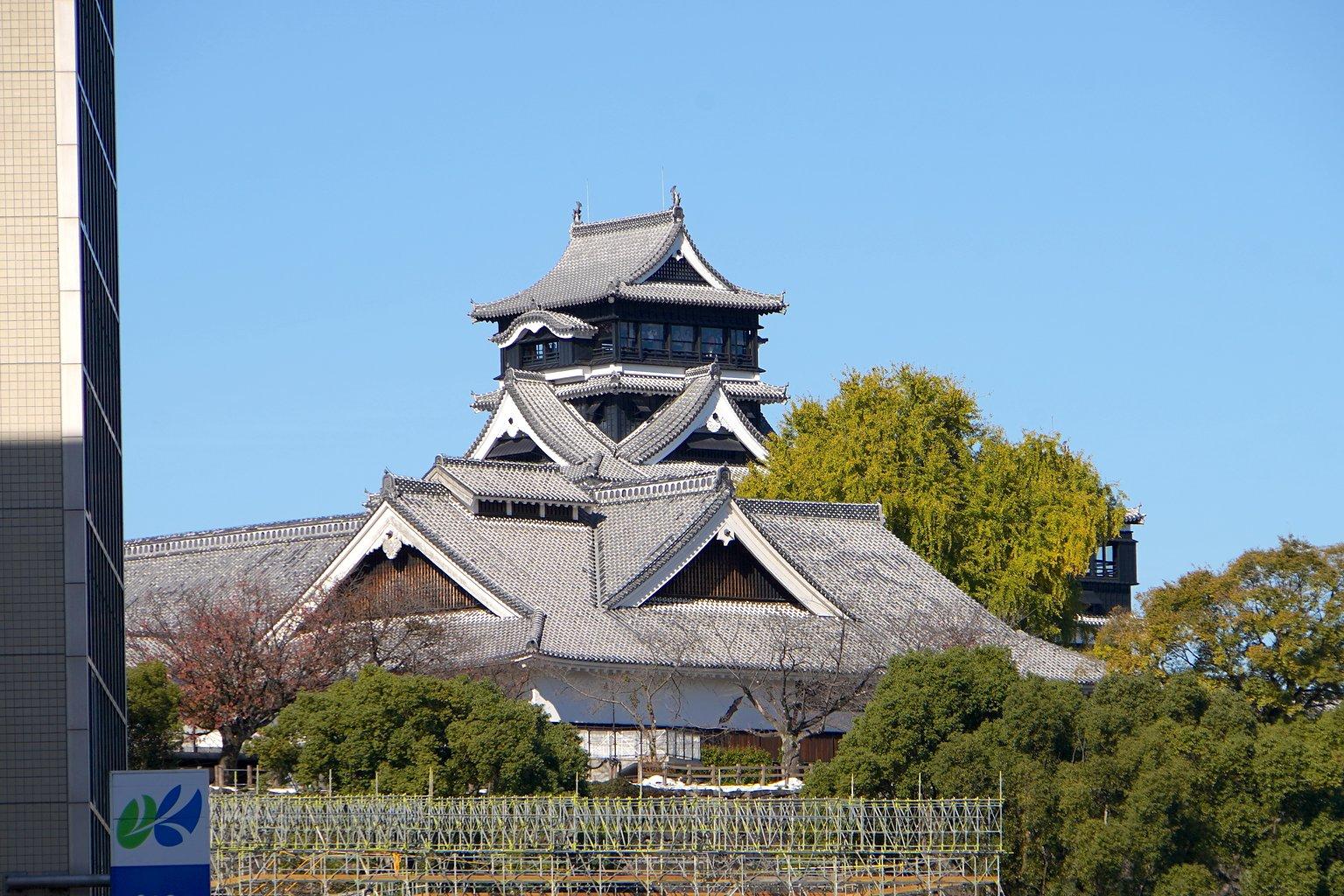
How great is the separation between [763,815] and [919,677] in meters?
2.94

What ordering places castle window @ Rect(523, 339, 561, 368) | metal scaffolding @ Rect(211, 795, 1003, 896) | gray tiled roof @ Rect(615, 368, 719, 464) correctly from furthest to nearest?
1. castle window @ Rect(523, 339, 561, 368)
2. gray tiled roof @ Rect(615, 368, 719, 464)
3. metal scaffolding @ Rect(211, 795, 1003, 896)

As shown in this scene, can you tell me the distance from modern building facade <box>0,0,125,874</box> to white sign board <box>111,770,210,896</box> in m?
0.98

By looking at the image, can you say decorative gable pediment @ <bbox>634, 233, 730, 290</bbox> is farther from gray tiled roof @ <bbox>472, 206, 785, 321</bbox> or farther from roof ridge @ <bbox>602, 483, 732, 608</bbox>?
roof ridge @ <bbox>602, 483, 732, 608</bbox>

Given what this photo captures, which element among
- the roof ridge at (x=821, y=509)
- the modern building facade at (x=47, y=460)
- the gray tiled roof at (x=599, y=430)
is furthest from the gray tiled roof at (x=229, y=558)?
the modern building facade at (x=47, y=460)

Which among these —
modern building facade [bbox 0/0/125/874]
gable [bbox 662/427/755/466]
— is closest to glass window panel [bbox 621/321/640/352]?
gable [bbox 662/427/755/466]

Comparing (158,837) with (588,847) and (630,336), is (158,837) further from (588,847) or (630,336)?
(630,336)

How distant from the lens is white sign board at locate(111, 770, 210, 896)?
20.5 m

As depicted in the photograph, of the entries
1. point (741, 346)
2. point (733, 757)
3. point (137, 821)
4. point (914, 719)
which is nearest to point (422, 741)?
point (914, 719)

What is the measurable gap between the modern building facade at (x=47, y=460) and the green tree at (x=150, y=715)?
447 inches

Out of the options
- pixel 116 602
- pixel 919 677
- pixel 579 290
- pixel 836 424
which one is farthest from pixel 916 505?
pixel 116 602

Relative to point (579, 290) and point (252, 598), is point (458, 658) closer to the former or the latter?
point (252, 598)

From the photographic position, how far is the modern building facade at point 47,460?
70.3 ft

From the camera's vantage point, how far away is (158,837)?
20.5 metres

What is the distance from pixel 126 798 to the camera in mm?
20594
